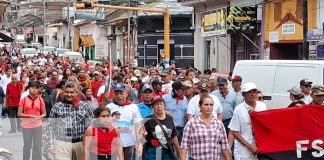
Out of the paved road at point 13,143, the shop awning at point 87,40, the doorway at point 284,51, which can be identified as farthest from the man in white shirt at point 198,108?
the shop awning at point 87,40

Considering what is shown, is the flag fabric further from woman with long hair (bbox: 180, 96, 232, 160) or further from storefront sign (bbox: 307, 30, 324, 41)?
storefront sign (bbox: 307, 30, 324, 41)

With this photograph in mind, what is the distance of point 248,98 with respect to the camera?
9.77 m

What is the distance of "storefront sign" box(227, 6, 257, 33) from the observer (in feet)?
100

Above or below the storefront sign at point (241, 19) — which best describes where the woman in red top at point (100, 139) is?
below

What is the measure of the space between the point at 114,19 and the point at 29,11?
1344 inches

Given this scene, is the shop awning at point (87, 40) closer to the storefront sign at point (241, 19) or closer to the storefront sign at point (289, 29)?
the storefront sign at point (241, 19)

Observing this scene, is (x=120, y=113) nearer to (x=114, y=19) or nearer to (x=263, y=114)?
(x=263, y=114)

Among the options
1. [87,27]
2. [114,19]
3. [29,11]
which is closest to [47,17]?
[29,11]

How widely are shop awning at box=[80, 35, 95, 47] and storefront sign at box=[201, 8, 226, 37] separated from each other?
35.0 m

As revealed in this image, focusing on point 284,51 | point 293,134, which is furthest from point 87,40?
point 293,134

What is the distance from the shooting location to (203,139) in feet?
29.3

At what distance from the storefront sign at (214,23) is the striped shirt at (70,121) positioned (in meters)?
22.3

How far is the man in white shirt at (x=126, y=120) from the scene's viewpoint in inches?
418

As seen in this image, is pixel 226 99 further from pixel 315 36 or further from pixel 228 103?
pixel 315 36
